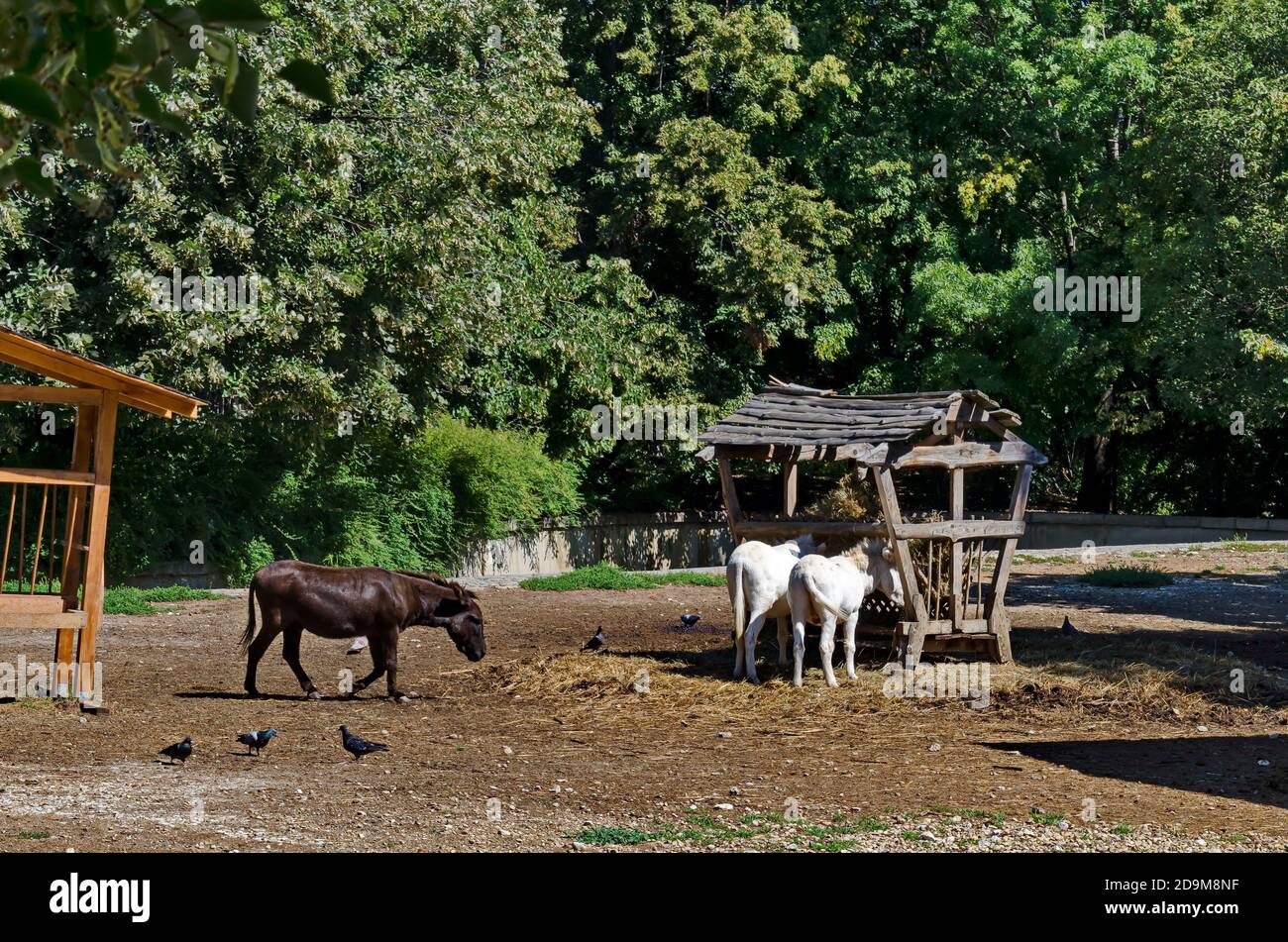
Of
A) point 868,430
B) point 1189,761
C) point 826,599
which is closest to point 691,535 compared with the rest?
point 868,430

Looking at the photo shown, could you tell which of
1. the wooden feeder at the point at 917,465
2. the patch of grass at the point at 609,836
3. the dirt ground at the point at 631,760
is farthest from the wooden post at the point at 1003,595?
the patch of grass at the point at 609,836

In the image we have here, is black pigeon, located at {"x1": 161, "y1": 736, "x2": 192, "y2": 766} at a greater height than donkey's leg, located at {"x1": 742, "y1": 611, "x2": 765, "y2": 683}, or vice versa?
donkey's leg, located at {"x1": 742, "y1": 611, "x2": 765, "y2": 683}

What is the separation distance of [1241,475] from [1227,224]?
14394 mm

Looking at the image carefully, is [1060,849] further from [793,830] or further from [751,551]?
[751,551]

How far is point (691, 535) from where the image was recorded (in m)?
31.2

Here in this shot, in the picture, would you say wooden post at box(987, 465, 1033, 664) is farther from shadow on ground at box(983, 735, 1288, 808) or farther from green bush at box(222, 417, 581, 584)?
green bush at box(222, 417, 581, 584)

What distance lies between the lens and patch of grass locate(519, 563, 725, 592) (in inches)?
851

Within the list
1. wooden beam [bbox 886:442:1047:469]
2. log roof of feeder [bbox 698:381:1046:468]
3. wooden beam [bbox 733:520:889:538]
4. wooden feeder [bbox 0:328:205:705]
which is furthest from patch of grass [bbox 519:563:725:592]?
wooden feeder [bbox 0:328:205:705]

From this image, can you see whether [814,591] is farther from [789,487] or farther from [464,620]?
[464,620]

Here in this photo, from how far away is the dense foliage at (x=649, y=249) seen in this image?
19.7 m

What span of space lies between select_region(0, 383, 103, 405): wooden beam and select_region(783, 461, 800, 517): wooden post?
21.9ft

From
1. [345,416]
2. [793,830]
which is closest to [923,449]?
[793,830]

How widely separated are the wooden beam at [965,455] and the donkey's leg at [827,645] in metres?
1.49

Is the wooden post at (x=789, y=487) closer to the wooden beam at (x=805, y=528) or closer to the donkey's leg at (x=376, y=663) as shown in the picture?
the wooden beam at (x=805, y=528)
